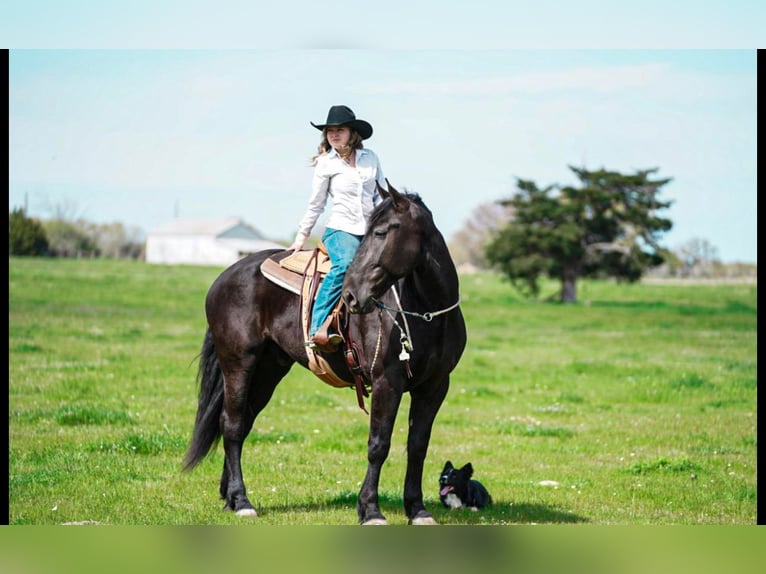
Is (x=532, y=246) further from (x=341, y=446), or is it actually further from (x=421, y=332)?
(x=421, y=332)

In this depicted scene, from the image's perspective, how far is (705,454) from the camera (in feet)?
42.5

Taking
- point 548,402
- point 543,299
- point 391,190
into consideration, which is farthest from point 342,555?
point 543,299

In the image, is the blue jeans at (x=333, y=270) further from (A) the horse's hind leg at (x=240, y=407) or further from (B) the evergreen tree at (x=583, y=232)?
(B) the evergreen tree at (x=583, y=232)

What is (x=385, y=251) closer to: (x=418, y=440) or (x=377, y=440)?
(x=377, y=440)

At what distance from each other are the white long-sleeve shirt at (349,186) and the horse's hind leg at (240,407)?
1800mm

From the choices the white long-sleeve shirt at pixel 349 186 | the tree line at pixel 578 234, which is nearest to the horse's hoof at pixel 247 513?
the white long-sleeve shirt at pixel 349 186

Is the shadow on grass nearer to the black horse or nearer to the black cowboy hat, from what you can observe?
the black horse

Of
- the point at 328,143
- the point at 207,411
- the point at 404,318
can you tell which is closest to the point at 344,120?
the point at 328,143

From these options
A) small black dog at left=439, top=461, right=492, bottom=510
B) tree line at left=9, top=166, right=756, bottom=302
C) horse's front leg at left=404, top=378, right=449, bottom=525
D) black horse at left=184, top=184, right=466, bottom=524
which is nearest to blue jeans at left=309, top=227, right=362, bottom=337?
black horse at left=184, top=184, right=466, bottom=524

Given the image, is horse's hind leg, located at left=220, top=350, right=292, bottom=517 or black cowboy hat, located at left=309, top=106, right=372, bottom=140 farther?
horse's hind leg, located at left=220, top=350, right=292, bottom=517

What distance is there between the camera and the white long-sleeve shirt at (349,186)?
873 centimetres

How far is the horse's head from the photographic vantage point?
26.2 ft

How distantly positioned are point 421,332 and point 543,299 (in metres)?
41.1

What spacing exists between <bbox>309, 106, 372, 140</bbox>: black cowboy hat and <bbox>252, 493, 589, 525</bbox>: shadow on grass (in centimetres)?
342
